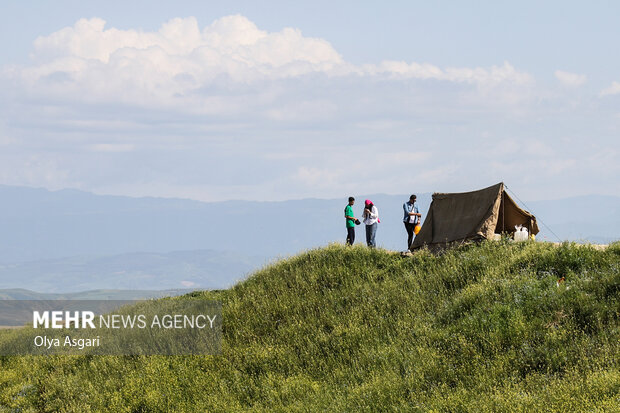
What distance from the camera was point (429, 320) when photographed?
17859mm

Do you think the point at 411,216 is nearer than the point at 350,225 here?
No

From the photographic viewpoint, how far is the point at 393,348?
16562 mm

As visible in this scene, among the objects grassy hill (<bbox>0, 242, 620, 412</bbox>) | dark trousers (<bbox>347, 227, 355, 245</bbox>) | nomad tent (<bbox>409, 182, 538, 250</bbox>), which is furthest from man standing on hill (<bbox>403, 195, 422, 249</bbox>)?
grassy hill (<bbox>0, 242, 620, 412</bbox>)

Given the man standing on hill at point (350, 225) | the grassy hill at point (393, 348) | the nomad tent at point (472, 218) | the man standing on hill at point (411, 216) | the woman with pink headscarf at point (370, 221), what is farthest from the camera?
the man standing on hill at point (411, 216)

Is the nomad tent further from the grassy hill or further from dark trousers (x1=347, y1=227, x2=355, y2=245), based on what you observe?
dark trousers (x1=347, y1=227, x2=355, y2=245)

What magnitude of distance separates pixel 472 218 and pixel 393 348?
33.4 ft

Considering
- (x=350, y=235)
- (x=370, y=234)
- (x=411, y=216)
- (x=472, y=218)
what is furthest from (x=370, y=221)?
(x=472, y=218)

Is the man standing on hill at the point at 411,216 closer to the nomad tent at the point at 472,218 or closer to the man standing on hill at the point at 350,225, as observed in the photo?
the nomad tent at the point at 472,218

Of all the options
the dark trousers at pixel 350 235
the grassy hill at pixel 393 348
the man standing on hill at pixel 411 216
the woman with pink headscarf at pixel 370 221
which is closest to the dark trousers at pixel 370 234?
the woman with pink headscarf at pixel 370 221

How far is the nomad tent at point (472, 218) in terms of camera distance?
2470cm

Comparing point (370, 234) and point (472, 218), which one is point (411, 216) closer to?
point (370, 234)

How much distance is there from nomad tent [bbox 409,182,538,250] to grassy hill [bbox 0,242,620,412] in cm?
147

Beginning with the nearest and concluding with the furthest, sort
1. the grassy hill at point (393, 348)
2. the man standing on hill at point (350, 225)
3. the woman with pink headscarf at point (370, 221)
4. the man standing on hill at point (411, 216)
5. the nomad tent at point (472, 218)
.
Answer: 1. the grassy hill at point (393, 348)
2. the nomad tent at point (472, 218)
3. the woman with pink headscarf at point (370, 221)
4. the man standing on hill at point (350, 225)
5. the man standing on hill at point (411, 216)

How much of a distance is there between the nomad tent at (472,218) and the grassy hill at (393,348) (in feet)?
4.82
